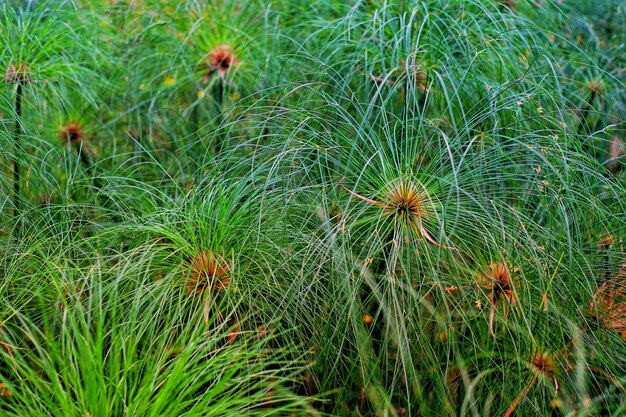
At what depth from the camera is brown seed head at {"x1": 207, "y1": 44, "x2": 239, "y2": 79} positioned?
87.7 inches

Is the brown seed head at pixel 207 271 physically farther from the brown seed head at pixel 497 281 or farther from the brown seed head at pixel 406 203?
the brown seed head at pixel 497 281

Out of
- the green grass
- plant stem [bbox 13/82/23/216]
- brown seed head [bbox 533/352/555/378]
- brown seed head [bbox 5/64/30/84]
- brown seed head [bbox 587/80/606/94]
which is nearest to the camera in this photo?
the green grass

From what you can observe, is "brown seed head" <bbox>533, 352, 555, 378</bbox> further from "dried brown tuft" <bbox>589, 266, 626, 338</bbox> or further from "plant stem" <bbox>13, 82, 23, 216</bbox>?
"plant stem" <bbox>13, 82, 23, 216</bbox>

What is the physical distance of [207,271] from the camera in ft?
5.05

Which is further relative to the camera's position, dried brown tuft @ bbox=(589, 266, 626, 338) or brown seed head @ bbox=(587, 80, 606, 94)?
brown seed head @ bbox=(587, 80, 606, 94)

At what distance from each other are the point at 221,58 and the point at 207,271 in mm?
886

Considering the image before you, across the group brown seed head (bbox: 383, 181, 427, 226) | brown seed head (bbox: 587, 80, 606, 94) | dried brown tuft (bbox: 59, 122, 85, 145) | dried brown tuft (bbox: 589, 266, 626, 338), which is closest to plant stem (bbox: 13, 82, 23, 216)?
dried brown tuft (bbox: 59, 122, 85, 145)

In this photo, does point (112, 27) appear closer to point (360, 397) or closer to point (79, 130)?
point (79, 130)

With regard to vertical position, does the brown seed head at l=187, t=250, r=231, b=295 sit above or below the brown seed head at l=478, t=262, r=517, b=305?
above

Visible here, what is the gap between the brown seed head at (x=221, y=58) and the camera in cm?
223

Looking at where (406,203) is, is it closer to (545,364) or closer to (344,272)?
(344,272)

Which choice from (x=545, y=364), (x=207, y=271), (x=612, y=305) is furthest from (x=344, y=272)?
(x=612, y=305)

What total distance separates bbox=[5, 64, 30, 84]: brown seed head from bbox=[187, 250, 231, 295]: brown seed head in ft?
2.35

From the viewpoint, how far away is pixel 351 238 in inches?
60.7
